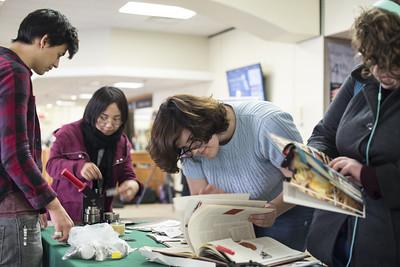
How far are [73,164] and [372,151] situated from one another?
143 centimetres

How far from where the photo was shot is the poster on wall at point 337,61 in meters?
4.36

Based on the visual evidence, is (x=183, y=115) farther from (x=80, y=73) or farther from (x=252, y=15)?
(x=80, y=73)

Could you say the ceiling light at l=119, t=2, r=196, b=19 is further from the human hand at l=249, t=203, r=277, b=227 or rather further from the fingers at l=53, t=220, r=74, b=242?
the human hand at l=249, t=203, r=277, b=227

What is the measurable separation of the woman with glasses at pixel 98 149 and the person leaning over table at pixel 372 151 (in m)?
1.21

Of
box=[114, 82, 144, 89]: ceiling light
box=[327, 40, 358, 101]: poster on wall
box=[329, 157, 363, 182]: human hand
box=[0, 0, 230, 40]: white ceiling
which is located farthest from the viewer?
box=[114, 82, 144, 89]: ceiling light

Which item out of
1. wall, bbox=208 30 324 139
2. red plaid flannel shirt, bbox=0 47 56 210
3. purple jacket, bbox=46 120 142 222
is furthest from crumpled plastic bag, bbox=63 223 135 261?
wall, bbox=208 30 324 139

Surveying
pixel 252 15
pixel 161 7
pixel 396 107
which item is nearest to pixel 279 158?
pixel 396 107

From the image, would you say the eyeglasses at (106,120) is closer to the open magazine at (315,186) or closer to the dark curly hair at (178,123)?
the dark curly hair at (178,123)

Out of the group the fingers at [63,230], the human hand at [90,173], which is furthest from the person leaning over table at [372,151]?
the human hand at [90,173]

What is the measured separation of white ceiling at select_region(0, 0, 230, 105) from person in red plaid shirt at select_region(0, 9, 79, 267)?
330 cm

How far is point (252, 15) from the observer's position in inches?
155

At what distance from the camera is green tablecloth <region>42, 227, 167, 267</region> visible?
1442 millimetres

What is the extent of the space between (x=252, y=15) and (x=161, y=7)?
1365mm

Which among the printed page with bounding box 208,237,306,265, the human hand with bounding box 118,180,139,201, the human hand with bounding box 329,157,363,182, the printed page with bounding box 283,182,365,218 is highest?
the human hand with bounding box 329,157,363,182
